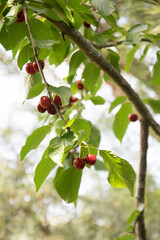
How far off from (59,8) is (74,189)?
0.33m

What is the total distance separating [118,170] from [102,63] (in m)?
0.30

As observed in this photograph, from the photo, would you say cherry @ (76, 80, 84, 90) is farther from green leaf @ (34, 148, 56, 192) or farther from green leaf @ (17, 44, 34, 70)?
green leaf @ (34, 148, 56, 192)

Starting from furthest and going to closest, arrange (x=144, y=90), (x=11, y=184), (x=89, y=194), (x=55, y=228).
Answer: (x=89, y=194) < (x=55, y=228) < (x=11, y=184) < (x=144, y=90)

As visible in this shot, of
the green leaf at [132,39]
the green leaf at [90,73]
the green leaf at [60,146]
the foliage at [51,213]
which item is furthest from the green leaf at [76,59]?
the foliage at [51,213]

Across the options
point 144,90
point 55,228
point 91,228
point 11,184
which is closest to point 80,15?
point 144,90

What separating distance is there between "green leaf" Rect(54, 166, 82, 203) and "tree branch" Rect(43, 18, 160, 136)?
0.27 meters

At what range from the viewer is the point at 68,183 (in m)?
0.51

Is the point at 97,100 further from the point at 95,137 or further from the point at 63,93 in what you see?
the point at 63,93

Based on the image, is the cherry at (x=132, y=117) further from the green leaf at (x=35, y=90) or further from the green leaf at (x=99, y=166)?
the green leaf at (x=35, y=90)

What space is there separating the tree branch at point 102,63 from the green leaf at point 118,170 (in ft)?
0.90

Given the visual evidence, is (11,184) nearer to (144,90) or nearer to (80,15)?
(144,90)

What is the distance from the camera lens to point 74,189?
52 centimetres

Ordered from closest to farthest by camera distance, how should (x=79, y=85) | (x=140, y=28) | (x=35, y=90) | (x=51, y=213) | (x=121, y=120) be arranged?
(x=35, y=90) < (x=140, y=28) < (x=121, y=120) < (x=79, y=85) < (x=51, y=213)

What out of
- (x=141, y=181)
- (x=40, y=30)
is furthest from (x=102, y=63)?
(x=141, y=181)
